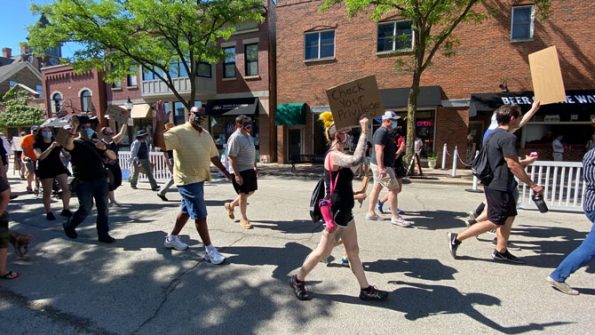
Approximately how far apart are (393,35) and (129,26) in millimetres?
11097

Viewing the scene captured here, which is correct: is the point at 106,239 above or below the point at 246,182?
below

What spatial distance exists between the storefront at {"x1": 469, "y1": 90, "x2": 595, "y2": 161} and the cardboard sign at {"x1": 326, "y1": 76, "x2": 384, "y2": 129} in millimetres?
12037

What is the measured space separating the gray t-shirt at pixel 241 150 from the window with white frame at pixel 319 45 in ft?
41.2

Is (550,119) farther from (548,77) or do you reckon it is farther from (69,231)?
(69,231)

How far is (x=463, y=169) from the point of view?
14.7m

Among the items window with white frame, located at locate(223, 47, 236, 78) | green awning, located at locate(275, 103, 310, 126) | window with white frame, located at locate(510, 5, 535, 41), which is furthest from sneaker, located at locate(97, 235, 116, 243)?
window with white frame, located at locate(510, 5, 535, 41)

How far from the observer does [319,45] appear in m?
16.8

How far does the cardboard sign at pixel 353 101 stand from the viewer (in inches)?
133

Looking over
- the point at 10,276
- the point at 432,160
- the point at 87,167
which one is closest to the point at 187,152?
the point at 87,167

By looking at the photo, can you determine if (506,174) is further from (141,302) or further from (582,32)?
(582,32)

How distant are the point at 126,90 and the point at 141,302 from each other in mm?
22838

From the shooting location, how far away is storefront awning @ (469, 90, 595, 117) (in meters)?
12.7

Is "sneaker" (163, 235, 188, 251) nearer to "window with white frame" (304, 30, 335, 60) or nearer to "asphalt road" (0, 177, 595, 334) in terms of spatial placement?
"asphalt road" (0, 177, 595, 334)

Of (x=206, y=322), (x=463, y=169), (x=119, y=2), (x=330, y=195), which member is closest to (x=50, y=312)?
(x=206, y=322)
